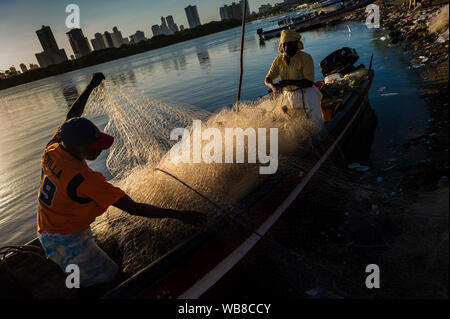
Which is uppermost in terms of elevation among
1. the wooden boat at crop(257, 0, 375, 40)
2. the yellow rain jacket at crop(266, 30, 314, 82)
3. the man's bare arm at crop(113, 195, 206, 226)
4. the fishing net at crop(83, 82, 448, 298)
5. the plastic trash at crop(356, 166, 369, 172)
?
the wooden boat at crop(257, 0, 375, 40)

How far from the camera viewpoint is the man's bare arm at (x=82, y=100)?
3300 mm

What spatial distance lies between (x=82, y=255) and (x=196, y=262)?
104 cm

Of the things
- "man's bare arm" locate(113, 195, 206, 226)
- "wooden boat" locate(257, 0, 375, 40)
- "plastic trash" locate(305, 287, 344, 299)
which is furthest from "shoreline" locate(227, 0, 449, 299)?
"wooden boat" locate(257, 0, 375, 40)

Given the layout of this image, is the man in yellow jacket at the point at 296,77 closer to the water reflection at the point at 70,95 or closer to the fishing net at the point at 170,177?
the fishing net at the point at 170,177

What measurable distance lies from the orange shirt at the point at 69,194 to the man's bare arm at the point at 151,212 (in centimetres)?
8

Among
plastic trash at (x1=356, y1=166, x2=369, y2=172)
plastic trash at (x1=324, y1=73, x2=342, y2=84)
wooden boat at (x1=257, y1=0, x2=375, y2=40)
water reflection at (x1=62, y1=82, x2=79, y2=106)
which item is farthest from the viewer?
wooden boat at (x1=257, y1=0, x2=375, y2=40)

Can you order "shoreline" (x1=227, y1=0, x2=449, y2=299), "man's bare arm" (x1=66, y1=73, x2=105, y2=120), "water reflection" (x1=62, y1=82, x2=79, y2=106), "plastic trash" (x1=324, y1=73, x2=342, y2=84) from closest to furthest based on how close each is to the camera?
"shoreline" (x1=227, y1=0, x2=449, y2=299) < "man's bare arm" (x1=66, y1=73, x2=105, y2=120) < "plastic trash" (x1=324, y1=73, x2=342, y2=84) < "water reflection" (x1=62, y1=82, x2=79, y2=106)

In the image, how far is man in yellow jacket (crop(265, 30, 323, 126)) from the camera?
12.9ft

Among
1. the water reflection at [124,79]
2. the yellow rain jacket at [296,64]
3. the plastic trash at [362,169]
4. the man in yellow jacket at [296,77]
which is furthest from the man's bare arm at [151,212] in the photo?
the water reflection at [124,79]

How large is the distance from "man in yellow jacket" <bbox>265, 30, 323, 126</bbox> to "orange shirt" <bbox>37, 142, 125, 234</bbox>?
10.3 feet

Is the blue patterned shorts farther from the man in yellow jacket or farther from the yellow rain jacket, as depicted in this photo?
the yellow rain jacket

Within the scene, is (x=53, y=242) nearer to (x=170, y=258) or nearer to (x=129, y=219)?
(x=129, y=219)

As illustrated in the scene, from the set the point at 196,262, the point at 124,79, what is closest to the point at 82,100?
the point at 196,262

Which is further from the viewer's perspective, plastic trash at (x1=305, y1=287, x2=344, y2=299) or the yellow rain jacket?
the yellow rain jacket
